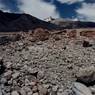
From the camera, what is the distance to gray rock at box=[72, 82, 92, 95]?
9555mm

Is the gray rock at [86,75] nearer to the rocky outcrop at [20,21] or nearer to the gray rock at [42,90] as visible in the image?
the gray rock at [42,90]

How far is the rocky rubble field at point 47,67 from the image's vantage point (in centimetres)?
1002

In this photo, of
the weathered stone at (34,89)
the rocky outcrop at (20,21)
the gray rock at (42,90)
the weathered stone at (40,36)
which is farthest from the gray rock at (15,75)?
the rocky outcrop at (20,21)

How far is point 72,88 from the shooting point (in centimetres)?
988

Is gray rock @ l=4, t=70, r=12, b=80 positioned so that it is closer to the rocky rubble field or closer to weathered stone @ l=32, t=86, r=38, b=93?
the rocky rubble field

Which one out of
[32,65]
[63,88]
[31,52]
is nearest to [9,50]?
[31,52]

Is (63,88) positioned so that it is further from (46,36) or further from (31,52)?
(46,36)

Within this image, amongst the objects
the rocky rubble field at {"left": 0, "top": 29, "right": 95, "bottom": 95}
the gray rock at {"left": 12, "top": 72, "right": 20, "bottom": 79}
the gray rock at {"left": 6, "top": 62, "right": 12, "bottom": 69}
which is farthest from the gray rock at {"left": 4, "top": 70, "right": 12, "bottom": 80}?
the gray rock at {"left": 6, "top": 62, "right": 12, "bottom": 69}

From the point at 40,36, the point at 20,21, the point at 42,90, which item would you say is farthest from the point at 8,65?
the point at 20,21

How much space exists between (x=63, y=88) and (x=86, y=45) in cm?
427

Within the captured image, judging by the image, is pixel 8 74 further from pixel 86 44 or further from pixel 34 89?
pixel 86 44

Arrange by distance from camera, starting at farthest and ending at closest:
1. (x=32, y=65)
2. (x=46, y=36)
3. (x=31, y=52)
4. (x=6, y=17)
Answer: (x=6, y=17), (x=46, y=36), (x=31, y=52), (x=32, y=65)

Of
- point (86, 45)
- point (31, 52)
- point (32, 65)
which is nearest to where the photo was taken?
point (32, 65)

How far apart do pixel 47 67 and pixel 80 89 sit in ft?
6.41
